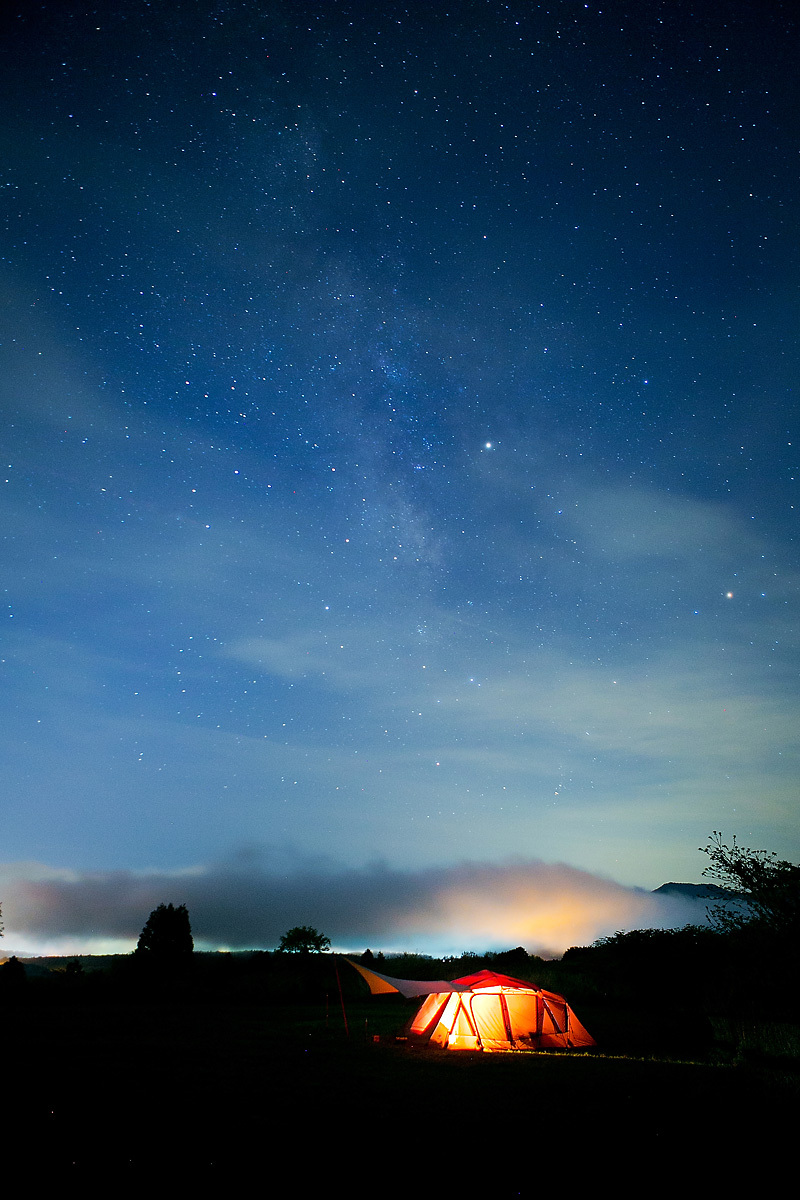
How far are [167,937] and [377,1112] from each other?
59455 mm

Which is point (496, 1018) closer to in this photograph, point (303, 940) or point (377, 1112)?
point (377, 1112)

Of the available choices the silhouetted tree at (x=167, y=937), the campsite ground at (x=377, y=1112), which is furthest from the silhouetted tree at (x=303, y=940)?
the campsite ground at (x=377, y=1112)

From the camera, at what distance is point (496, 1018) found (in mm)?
19172

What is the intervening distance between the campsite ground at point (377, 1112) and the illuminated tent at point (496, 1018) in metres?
1.05

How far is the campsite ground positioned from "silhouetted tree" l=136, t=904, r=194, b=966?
4566 centimetres

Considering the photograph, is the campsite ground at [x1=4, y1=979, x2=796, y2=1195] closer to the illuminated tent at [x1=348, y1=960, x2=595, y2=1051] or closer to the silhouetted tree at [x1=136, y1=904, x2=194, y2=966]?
the illuminated tent at [x1=348, y1=960, x2=595, y2=1051]

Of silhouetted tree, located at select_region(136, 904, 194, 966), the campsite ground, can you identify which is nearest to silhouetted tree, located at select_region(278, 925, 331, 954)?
silhouetted tree, located at select_region(136, 904, 194, 966)

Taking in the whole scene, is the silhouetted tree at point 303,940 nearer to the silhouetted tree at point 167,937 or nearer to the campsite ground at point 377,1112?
the silhouetted tree at point 167,937

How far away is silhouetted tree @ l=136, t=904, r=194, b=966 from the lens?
60.4m

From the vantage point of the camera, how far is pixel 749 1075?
15289mm

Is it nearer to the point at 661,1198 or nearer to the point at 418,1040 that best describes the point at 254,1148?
the point at 661,1198

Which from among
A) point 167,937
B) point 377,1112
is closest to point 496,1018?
point 377,1112

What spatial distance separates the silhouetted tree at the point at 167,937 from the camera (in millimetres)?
60406

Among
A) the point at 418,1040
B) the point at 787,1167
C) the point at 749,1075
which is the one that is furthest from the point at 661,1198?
the point at 418,1040
